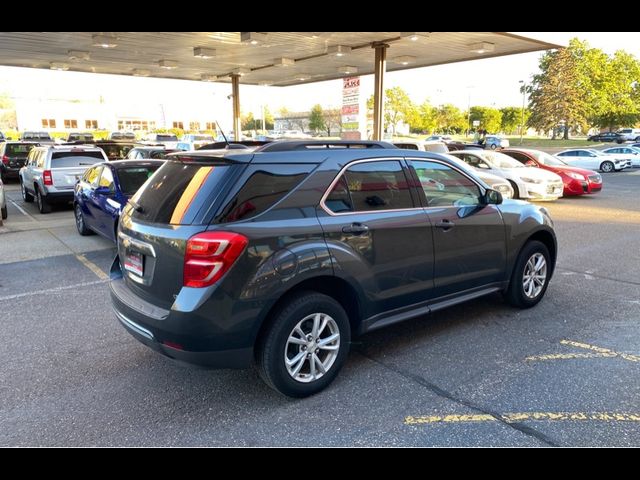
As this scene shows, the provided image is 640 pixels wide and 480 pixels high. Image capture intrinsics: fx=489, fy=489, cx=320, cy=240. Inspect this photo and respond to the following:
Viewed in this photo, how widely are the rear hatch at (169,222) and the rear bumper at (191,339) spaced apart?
11 centimetres

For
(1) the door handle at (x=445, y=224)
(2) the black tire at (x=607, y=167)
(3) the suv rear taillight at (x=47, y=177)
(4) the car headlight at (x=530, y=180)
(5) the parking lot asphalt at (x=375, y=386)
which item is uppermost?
(1) the door handle at (x=445, y=224)

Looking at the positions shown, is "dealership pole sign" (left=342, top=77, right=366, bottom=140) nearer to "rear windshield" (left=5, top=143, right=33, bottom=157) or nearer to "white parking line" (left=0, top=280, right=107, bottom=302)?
"rear windshield" (left=5, top=143, right=33, bottom=157)

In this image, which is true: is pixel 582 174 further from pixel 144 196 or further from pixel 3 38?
pixel 3 38

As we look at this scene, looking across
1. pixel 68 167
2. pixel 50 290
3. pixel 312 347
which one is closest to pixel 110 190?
pixel 50 290

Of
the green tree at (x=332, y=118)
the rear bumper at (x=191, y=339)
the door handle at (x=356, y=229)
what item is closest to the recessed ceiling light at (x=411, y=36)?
the door handle at (x=356, y=229)

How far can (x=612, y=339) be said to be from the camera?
4.50m

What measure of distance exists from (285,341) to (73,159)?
→ 10216 millimetres

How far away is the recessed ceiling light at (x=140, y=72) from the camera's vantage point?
24.4 meters

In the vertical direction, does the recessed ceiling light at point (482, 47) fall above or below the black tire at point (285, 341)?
above

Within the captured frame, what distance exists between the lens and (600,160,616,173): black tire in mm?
26469

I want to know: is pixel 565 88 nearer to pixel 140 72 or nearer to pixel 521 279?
pixel 140 72

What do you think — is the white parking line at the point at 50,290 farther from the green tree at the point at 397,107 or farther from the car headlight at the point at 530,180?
the green tree at the point at 397,107
